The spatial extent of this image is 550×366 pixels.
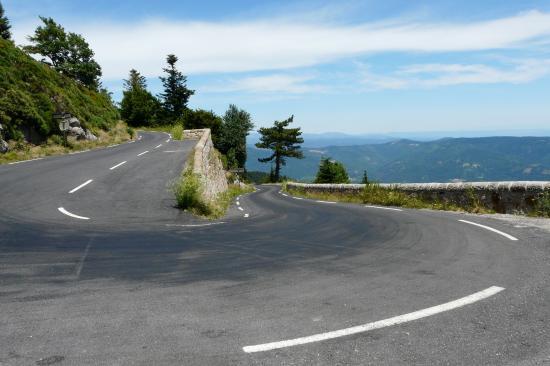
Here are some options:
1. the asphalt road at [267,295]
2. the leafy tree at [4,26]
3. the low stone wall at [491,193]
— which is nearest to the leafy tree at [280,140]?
the leafy tree at [4,26]

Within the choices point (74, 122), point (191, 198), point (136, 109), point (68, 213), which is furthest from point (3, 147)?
point (136, 109)

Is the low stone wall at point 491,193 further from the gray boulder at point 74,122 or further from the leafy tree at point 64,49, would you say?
the leafy tree at point 64,49

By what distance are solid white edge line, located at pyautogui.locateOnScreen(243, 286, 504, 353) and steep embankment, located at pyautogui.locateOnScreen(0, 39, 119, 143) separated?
82.8 ft

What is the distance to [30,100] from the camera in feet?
86.4

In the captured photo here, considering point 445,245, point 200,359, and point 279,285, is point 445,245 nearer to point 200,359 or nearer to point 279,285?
point 279,285

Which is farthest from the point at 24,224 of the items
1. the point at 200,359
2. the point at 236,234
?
the point at 200,359

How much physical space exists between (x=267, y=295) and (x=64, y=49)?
84.2 metres

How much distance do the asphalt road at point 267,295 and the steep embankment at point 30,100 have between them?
60.5 ft

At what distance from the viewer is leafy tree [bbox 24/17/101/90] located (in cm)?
7369

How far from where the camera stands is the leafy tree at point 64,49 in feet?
242

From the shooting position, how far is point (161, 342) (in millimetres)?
3393

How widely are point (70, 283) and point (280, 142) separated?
306 feet

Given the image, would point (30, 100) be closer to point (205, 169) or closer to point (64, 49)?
point (205, 169)

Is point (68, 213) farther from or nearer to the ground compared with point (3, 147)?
nearer to the ground
